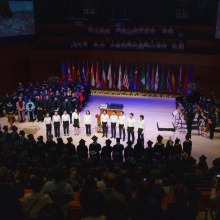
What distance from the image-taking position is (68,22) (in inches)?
1008

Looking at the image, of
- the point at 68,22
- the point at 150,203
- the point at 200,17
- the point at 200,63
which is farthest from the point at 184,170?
the point at 68,22

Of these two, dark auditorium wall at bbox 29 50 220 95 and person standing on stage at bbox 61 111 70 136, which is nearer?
person standing on stage at bbox 61 111 70 136

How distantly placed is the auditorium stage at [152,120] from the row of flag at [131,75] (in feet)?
3.06

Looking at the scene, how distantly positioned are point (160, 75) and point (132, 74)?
6.66ft

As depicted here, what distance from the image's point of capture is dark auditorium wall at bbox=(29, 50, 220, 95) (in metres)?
22.8

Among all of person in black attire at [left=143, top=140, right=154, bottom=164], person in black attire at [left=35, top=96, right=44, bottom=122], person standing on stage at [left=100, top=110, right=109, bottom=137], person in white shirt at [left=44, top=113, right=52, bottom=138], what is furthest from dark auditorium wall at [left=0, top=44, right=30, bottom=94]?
person in black attire at [left=143, top=140, right=154, bottom=164]

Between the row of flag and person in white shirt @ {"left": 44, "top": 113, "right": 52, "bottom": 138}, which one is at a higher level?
the row of flag

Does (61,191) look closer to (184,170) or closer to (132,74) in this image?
(184,170)

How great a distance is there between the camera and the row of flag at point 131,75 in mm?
23250

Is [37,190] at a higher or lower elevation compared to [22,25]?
lower

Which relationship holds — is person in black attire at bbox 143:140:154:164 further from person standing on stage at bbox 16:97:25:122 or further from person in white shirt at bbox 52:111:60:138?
person standing on stage at bbox 16:97:25:122

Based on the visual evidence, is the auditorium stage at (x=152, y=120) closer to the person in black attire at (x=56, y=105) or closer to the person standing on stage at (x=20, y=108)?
the person standing on stage at (x=20, y=108)

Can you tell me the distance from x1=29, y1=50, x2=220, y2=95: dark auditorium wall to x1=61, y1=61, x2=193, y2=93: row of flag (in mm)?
454

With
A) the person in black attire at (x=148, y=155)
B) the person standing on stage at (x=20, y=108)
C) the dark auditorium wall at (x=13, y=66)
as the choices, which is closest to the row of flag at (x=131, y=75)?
the dark auditorium wall at (x=13, y=66)
